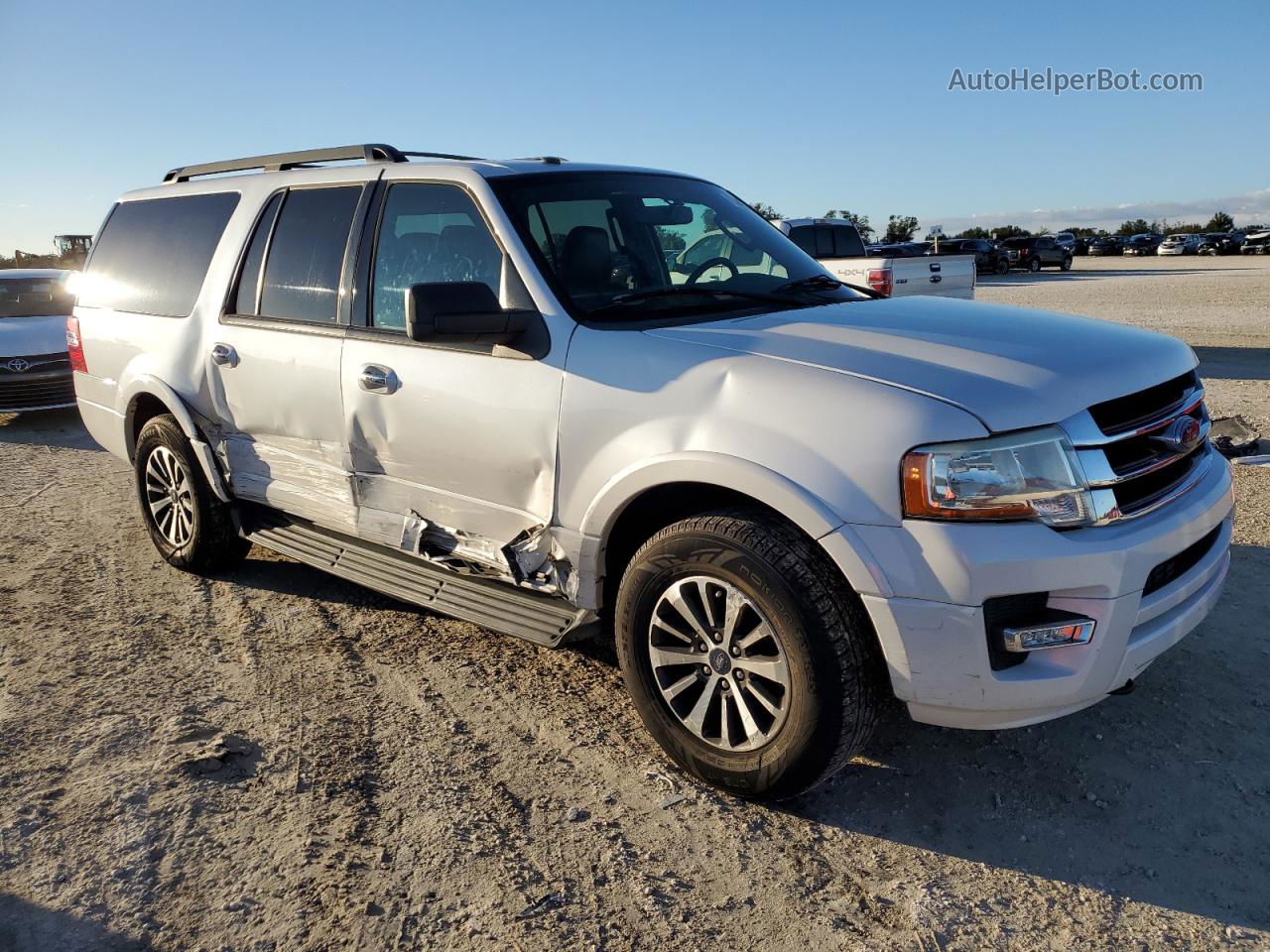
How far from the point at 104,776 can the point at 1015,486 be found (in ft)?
10.1

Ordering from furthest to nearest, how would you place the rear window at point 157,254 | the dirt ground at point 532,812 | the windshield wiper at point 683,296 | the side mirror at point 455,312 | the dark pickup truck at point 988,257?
1. the dark pickup truck at point 988,257
2. the rear window at point 157,254
3. the windshield wiper at point 683,296
4. the side mirror at point 455,312
5. the dirt ground at point 532,812

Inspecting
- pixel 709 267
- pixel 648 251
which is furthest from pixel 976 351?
pixel 648 251

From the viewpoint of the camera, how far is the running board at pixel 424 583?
11.8 feet

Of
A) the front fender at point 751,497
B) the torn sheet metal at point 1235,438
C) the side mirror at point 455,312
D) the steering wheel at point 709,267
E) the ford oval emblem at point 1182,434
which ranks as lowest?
the torn sheet metal at point 1235,438

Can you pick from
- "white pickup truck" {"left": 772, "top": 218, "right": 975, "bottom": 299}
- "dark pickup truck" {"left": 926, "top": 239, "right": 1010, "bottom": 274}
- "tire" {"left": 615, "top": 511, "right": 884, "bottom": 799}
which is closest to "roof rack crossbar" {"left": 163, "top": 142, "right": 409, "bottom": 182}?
"tire" {"left": 615, "top": 511, "right": 884, "bottom": 799}

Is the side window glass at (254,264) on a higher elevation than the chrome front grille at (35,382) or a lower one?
higher

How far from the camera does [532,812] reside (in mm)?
3129

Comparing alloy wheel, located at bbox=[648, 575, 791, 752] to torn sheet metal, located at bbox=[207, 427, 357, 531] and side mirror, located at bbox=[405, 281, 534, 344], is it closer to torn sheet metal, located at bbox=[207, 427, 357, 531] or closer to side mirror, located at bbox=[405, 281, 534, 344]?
side mirror, located at bbox=[405, 281, 534, 344]

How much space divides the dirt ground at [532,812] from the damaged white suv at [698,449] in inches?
13.9

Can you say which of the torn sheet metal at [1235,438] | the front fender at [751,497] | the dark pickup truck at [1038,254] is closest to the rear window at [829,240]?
the torn sheet metal at [1235,438]

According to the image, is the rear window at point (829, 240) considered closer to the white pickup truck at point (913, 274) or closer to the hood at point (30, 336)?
the white pickup truck at point (913, 274)

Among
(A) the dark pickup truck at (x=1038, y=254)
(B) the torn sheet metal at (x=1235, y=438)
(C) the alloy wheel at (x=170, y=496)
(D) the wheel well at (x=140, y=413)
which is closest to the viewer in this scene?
(C) the alloy wheel at (x=170, y=496)

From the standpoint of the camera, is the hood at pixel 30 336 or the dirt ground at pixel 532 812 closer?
the dirt ground at pixel 532 812

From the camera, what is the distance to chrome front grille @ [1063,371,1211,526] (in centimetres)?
278
